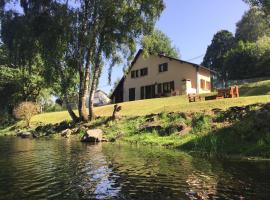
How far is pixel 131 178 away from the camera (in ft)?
52.2

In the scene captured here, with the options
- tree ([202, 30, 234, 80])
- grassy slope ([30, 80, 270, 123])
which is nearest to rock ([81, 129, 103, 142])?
grassy slope ([30, 80, 270, 123])

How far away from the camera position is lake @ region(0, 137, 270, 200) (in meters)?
13.0

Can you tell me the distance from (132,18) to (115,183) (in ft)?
106

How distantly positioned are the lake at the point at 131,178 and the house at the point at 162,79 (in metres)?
45.3

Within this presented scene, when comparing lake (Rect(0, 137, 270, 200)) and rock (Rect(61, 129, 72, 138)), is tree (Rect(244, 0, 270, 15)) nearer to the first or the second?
rock (Rect(61, 129, 72, 138))

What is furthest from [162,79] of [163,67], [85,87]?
[85,87]

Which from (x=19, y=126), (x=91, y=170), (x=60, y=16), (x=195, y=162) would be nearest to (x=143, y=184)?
(x=91, y=170)

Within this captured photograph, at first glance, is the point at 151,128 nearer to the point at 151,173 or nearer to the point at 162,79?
the point at 151,173

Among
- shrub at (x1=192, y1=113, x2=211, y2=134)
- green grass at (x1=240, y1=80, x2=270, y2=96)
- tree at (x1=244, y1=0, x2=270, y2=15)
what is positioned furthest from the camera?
green grass at (x1=240, y1=80, x2=270, y2=96)

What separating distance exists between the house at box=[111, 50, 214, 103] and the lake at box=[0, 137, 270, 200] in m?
45.3

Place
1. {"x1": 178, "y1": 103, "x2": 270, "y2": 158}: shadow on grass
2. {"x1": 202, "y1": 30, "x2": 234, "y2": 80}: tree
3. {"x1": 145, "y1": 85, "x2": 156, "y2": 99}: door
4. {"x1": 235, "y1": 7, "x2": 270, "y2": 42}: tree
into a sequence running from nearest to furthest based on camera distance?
{"x1": 178, "y1": 103, "x2": 270, "y2": 158}: shadow on grass, {"x1": 145, "y1": 85, "x2": 156, "y2": 99}: door, {"x1": 235, "y1": 7, "x2": 270, "y2": 42}: tree, {"x1": 202, "y1": 30, "x2": 234, "y2": 80}: tree

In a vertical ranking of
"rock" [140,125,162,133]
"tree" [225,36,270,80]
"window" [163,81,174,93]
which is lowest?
"rock" [140,125,162,133]

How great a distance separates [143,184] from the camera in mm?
14680

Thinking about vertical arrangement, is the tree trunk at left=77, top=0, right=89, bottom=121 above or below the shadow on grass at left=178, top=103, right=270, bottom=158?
above
